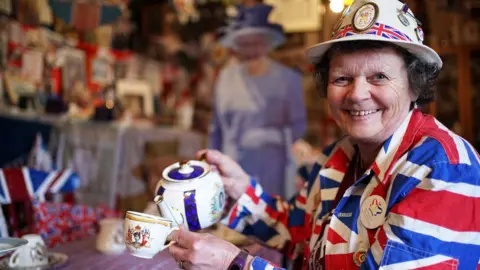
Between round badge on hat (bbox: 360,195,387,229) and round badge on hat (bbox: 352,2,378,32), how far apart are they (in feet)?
1.16

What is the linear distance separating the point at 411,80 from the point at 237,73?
163cm

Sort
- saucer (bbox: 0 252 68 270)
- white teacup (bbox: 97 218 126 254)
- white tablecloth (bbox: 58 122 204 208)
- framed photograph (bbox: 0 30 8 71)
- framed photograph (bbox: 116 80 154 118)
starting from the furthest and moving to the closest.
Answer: framed photograph (bbox: 116 80 154 118)
white tablecloth (bbox: 58 122 204 208)
framed photograph (bbox: 0 30 8 71)
white teacup (bbox: 97 218 126 254)
saucer (bbox: 0 252 68 270)

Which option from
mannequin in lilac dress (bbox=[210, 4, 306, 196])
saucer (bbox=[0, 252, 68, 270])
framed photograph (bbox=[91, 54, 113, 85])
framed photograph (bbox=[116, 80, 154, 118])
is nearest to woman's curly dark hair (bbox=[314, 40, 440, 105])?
saucer (bbox=[0, 252, 68, 270])

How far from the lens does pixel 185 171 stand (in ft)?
3.34

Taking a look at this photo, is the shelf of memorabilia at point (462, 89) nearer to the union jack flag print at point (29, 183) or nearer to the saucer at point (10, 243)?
the union jack flag print at point (29, 183)

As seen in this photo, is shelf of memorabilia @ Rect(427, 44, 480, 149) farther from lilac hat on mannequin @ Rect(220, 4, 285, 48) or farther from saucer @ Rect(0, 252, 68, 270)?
saucer @ Rect(0, 252, 68, 270)

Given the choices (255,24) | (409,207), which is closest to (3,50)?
(255,24)

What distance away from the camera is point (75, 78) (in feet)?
11.2

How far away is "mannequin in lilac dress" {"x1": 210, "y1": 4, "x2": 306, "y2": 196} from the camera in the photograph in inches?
97.6

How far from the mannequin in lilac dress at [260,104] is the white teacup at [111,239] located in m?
1.38

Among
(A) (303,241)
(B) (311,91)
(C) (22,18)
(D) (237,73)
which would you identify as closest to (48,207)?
(A) (303,241)

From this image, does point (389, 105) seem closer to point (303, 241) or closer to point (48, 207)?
point (303, 241)

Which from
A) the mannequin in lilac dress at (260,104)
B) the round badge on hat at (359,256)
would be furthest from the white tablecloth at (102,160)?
the round badge on hat at (359,256)

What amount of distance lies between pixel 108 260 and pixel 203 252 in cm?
36
